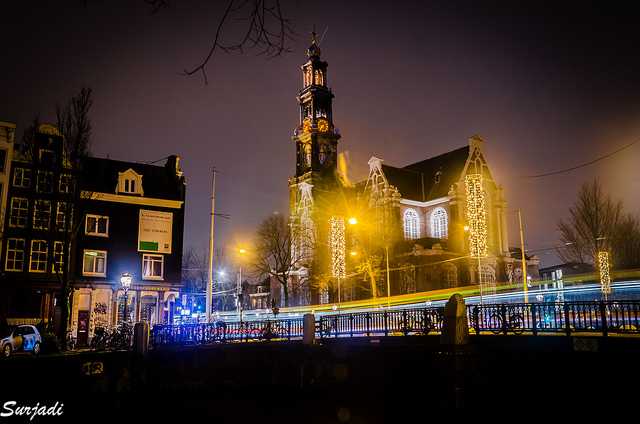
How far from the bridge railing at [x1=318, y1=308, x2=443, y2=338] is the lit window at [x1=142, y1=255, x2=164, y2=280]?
25777 mm

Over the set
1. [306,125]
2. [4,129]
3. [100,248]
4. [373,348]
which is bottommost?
[373,348]

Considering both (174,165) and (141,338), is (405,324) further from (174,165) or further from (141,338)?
(174,165)

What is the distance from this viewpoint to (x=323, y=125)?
299 feet

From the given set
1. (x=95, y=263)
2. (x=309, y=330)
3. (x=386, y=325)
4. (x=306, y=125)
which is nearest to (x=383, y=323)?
(x=386, y=325)

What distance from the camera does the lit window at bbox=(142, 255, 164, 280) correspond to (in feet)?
168

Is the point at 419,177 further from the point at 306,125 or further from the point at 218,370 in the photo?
the point at 218,370

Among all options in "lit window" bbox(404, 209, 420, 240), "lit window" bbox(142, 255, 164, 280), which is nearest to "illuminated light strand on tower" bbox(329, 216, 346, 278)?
"lit window" bbox(142, 255, 164, 280)

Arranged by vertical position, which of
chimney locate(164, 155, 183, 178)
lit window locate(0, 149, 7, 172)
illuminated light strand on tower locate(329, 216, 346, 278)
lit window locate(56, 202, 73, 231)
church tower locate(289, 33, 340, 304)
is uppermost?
church tower locate(289, 33, 340, 304)

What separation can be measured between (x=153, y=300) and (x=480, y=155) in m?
46.9

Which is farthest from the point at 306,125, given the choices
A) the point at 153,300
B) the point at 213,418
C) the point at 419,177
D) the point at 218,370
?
the point at 213,418

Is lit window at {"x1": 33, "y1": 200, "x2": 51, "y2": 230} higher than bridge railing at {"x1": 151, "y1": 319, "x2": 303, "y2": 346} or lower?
higher

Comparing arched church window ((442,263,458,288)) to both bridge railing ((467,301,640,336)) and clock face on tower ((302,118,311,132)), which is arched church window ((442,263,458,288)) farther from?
bridge railing ((467,301,640,336))

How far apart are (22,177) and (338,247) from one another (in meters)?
27.0

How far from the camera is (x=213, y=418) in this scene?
20016 millimetres
